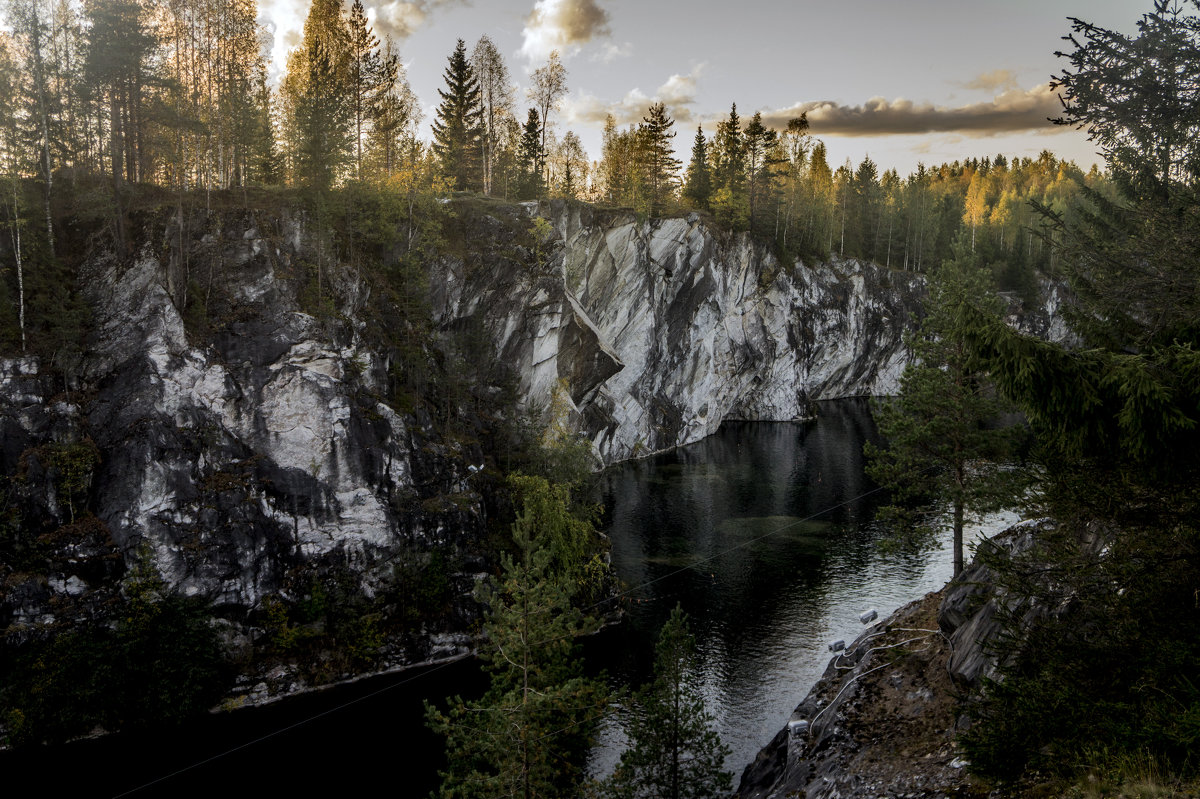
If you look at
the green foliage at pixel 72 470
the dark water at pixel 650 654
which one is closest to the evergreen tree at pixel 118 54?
the green foliage at pixel 72 470

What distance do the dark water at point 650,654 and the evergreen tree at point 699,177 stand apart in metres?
37.0

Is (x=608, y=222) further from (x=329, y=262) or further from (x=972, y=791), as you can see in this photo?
(x=972, y=791)

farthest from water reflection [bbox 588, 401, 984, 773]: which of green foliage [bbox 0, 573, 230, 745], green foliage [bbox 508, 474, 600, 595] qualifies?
green foliage [bbox 0, 573, 230, 745]

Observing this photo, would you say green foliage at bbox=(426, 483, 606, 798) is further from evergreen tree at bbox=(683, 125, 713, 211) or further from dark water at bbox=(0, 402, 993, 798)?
evergreen tree at bbox=(683, 125, 713, 211)

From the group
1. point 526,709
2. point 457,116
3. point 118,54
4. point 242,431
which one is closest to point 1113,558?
point 526,709

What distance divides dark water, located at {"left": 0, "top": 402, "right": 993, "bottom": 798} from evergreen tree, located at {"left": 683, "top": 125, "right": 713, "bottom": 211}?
37.0 metres

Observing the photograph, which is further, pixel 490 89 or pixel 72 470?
pixel 490 89

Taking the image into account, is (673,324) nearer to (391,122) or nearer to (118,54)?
(391,122)

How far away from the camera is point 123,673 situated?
24.6 meters

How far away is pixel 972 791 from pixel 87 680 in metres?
28.5

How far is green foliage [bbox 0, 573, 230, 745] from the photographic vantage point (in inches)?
928

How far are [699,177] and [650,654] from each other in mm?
60356

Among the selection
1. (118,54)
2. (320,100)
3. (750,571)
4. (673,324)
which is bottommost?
(750,571)

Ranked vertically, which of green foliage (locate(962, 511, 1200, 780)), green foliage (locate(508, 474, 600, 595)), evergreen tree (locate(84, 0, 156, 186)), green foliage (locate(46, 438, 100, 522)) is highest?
evergreen tree (locate(84, 0, 156, 186))
